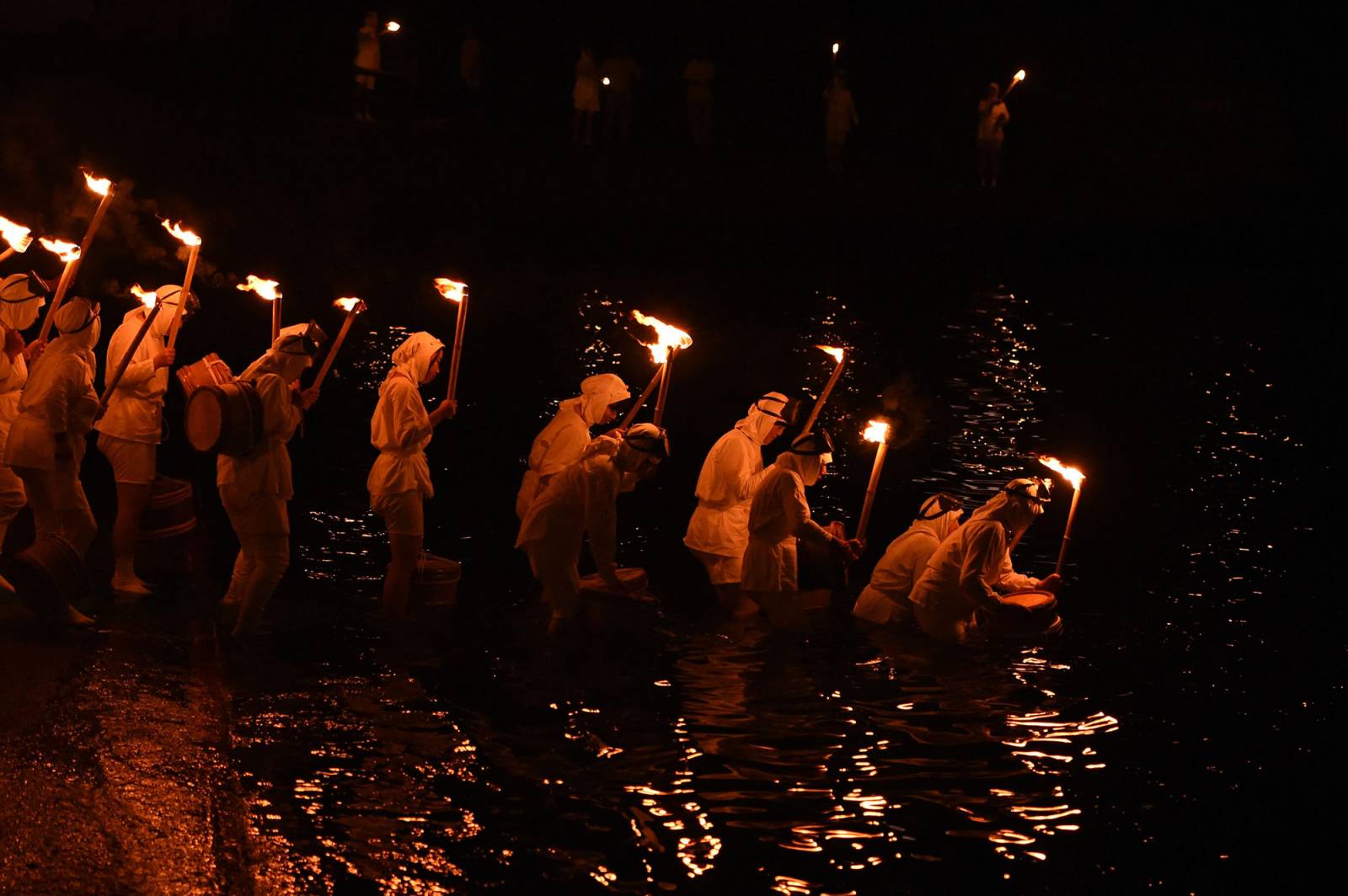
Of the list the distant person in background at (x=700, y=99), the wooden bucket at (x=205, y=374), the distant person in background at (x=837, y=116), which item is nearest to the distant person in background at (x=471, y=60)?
the distant person in background at (x=700, y=99)

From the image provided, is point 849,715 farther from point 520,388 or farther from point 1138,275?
point 1138,275

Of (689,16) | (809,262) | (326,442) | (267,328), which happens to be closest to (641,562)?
(326,442)

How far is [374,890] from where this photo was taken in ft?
21.6

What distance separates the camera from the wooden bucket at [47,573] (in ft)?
29.7

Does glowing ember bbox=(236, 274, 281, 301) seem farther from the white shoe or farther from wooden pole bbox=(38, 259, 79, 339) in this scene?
the white shoe

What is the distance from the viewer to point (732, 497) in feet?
36.0

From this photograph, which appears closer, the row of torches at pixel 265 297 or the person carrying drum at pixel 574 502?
the row of torches at pixel 265 297

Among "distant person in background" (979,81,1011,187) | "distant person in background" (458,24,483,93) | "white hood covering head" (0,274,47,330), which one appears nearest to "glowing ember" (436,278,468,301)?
"white hood covering head" (0,274,47,330)

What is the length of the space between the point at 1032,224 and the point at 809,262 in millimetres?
4117

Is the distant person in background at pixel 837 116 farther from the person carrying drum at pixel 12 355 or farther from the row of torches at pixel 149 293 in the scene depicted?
the person carrying drum at pixel 12 355

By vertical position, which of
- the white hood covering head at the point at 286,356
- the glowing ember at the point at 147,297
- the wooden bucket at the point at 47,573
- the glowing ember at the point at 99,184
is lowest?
the wooden bucket at the point at 47,573

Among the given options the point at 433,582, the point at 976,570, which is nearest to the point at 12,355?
the point at 433,582

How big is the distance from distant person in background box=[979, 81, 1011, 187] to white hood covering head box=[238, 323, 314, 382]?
59.6ft

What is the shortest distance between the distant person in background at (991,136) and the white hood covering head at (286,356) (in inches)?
715
